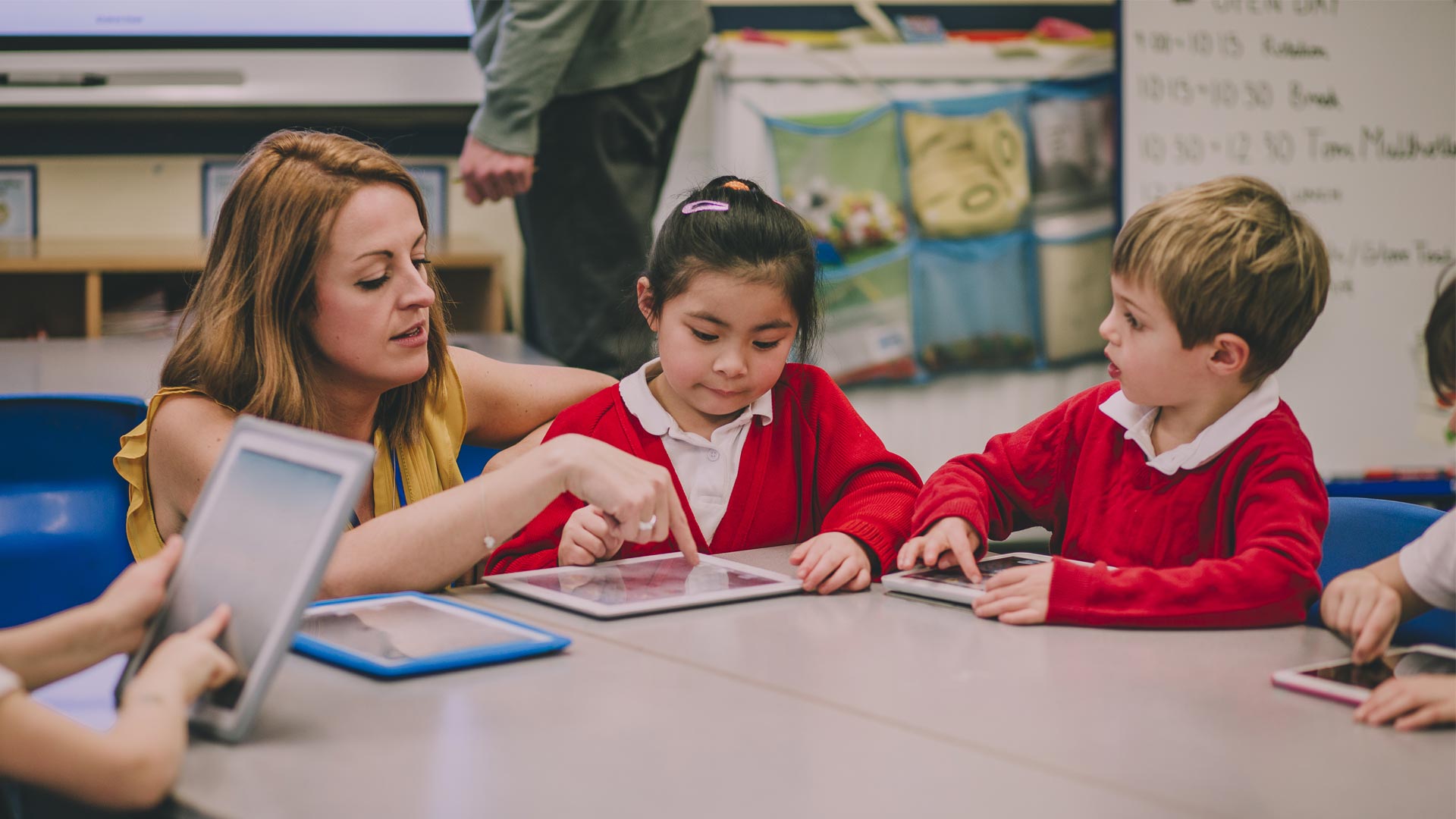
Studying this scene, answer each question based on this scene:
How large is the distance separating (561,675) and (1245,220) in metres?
0.76

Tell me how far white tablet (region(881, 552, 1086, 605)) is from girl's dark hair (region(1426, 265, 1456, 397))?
0.36m

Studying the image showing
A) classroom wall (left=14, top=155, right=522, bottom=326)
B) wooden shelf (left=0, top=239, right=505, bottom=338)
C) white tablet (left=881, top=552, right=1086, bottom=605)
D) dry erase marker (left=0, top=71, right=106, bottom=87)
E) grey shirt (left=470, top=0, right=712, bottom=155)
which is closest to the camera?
white tablet (left=881, top=552, right=1086, bottom=605)

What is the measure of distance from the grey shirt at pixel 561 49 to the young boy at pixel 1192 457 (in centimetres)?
114

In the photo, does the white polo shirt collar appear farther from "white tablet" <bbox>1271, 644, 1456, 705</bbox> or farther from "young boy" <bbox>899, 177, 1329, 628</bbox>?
"white tablet" <bbox>1271, 644, 1456, 705</bbox>

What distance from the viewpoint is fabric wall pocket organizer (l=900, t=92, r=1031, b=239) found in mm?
3404

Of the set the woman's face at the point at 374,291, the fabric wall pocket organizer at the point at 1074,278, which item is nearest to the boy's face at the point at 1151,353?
the woman's face at the point at 374,291

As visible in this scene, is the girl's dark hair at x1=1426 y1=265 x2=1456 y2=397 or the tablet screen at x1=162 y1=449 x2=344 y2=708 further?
the girl's dark hair at x1=1426 y1=265 x2=1456 y2=397

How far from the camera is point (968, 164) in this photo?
345cm

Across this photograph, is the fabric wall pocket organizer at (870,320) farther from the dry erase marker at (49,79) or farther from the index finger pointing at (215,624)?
the index finger pointing at (215,624)

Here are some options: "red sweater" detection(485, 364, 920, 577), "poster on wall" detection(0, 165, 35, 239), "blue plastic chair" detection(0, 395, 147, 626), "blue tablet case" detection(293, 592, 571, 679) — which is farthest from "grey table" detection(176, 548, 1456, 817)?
"poster on wall" detection(0, 165, 35, 239)

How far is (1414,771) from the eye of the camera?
2.42 ft

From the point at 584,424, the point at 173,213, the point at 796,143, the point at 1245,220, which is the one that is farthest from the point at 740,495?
the point at 173,213

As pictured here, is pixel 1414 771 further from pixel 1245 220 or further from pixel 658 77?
pixel 658 77

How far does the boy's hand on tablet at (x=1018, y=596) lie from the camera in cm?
106
